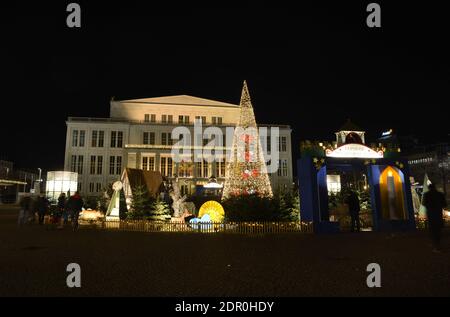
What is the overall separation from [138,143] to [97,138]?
21.9 feet

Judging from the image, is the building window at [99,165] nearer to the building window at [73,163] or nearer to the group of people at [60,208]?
the building window at [73,163]

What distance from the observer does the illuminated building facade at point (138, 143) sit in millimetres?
52312

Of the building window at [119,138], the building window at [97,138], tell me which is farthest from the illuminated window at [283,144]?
the building window at [97,138]

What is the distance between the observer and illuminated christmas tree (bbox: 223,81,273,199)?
19312 mm

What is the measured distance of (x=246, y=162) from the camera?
19891 mm

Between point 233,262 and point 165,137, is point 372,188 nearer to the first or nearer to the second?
point 233,262

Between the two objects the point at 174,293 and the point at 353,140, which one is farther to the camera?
the point at 353,140

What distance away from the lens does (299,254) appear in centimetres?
814

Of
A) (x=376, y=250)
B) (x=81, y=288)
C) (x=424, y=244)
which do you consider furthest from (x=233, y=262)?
(x=424, y=244)

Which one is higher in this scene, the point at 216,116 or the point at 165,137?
the point at 216,116

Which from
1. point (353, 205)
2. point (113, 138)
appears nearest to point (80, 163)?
point (113, 138)

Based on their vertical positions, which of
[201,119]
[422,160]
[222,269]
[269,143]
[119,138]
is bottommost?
[222,269]

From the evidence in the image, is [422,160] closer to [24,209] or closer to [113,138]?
[113,138]

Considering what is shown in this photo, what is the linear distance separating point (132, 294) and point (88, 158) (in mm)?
52511
